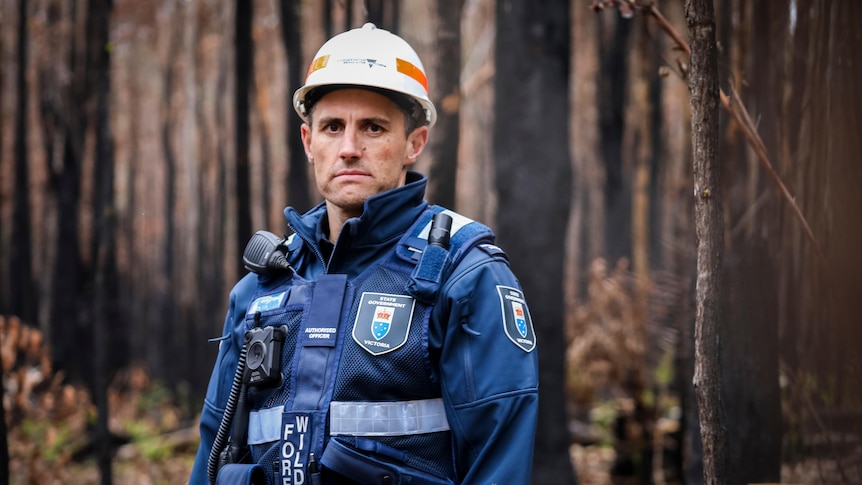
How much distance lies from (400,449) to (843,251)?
186cm

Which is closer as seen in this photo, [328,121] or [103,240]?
[328,121]

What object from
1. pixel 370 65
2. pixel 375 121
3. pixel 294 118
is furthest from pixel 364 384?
pixel 294 118

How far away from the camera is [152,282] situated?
33.4 m

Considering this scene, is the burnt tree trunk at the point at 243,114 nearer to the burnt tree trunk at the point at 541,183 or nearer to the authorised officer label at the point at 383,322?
the burnt tree trunk at the point at 541,183

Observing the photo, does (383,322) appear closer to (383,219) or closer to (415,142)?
(383,219)

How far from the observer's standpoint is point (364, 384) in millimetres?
2674

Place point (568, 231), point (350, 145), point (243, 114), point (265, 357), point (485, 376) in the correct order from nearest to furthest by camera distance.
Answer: point (485, 376), point (265, 357), point (350, 145), point (243, 114), point (568, 231)

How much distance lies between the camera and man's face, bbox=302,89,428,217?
2.99 metres

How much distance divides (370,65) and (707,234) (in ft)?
4.19

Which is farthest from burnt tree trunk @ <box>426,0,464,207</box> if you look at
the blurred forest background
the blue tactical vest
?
the blue tactical vest

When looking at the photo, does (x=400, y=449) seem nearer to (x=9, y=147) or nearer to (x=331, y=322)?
(x=331, y=322)

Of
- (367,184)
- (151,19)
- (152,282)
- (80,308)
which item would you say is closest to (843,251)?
(367,184)

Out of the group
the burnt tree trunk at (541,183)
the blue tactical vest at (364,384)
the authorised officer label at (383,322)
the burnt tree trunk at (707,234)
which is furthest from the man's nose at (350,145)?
the burnt tree trunk at (541,183)

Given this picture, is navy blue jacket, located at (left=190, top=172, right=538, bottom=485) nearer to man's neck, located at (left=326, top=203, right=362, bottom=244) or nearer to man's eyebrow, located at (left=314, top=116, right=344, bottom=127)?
man's neck, located at (left=326, top=203, right=362, bottom=244)
